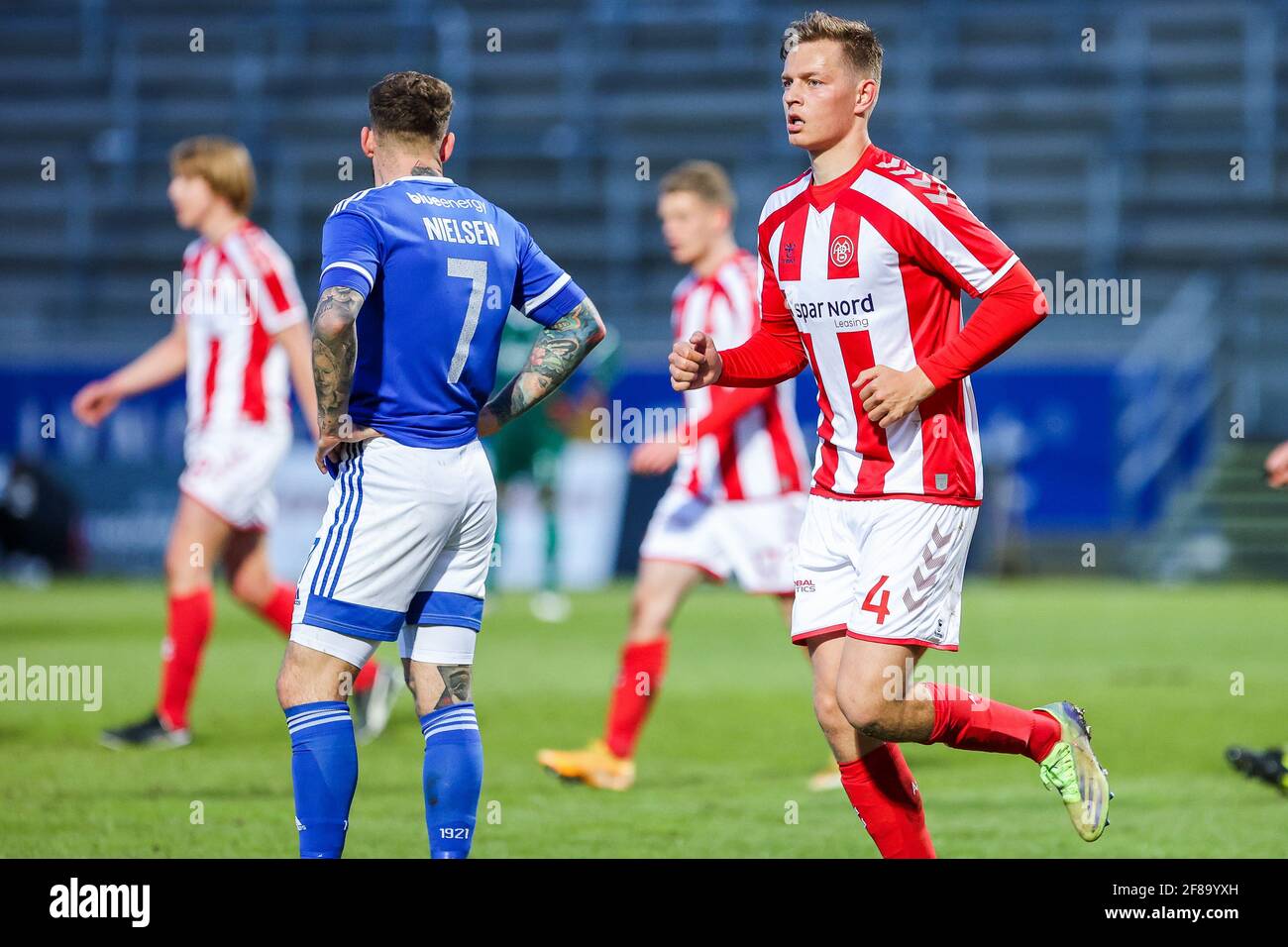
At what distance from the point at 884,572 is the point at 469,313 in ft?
4.09

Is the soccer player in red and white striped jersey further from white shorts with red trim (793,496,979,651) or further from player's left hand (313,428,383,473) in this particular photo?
player's left hand (313,428,383,473)

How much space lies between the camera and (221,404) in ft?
24.9

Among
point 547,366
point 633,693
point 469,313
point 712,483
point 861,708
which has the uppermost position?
point 469,313

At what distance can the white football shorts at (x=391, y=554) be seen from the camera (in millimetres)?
4164

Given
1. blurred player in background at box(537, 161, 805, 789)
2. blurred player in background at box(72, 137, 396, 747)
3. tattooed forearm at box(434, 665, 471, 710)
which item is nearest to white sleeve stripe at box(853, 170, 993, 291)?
tattooed forearm at box(434, 665, 471, 710)

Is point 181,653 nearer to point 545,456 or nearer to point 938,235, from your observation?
point 938,235

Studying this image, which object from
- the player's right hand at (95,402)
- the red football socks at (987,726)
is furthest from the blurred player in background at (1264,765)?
the player's right hand at (95,402)

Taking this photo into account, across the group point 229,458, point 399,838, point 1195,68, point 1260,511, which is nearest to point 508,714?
point 229,458

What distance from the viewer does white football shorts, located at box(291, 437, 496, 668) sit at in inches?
164

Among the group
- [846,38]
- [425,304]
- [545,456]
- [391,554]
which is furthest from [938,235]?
[545,456]

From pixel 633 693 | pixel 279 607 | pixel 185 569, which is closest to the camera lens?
pixel 633 693

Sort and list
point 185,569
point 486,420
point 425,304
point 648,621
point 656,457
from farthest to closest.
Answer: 1. point 185,569
2. point 648,621
3. point 656,457
4. point 486,420
5. point 425,304
